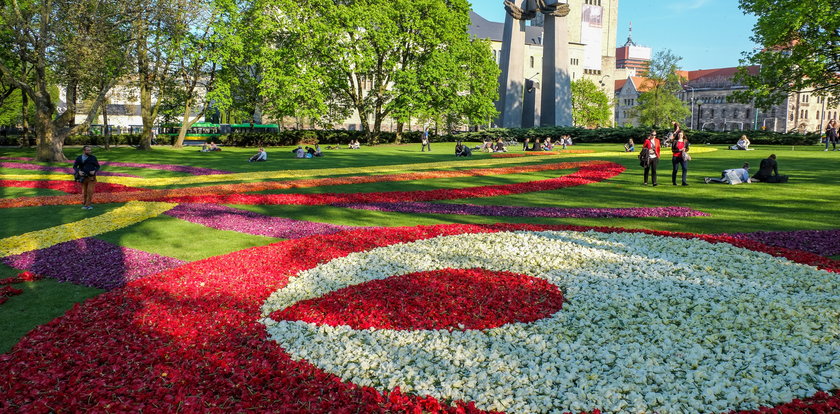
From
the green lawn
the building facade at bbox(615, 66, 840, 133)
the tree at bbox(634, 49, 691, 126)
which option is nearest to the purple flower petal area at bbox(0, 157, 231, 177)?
the green lawn

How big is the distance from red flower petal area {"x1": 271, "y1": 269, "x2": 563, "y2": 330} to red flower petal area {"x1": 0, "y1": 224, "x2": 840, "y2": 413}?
916 mm

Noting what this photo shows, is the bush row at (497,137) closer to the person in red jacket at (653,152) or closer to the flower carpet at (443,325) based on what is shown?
the person in red jacket at (653,152)

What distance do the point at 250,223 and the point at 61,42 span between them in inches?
1052

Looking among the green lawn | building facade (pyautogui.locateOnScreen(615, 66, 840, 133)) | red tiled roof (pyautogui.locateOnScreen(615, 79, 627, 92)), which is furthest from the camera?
red tiled roof (pyautogui.locateOnScreen(615, 79, 627, 92))

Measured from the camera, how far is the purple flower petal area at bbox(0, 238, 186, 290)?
843cm

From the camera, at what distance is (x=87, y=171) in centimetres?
1490

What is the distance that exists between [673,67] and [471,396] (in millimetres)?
90700

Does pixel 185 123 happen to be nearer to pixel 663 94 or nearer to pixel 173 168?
pixel 173 168

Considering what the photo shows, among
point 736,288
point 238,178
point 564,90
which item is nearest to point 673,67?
point 564,90

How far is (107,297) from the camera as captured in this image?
23.9ft

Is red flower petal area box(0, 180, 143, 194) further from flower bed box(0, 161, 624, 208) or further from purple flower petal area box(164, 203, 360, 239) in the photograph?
purple flower petal area box(164, 203, 360, 239)

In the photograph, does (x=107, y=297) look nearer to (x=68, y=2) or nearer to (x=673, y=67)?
(x=68, y=2)

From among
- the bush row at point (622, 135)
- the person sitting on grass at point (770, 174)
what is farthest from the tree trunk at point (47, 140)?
the person sitting on grass at point (770, 174)

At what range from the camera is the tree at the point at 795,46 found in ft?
121
